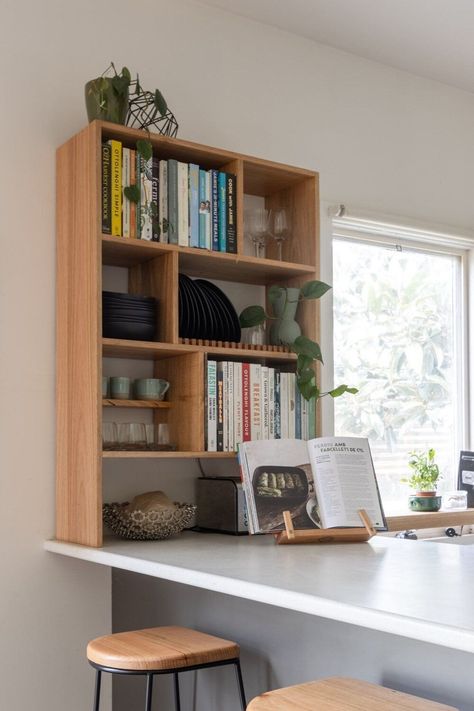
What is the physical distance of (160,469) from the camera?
2.98 meters

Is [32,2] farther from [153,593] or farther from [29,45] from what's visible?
[153,593]

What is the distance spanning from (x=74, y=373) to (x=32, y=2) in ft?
3.77

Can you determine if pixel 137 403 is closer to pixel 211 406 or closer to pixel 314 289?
pixel 211 406

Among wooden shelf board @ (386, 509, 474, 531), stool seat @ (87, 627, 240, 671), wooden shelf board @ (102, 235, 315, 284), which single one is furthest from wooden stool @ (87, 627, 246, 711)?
wooden shelf board @ (386, 509, 474, 531)

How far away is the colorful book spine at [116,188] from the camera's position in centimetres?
257

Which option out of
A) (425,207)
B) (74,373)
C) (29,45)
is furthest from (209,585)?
(425,207)

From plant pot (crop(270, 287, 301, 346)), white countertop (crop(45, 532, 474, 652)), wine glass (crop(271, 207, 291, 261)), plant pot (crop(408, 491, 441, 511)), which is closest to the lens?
white countertop (crop(45, 532, 474, 652))

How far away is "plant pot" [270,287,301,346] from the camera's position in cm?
302

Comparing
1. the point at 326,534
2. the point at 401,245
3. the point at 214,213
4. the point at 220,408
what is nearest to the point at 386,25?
the point at 401,245

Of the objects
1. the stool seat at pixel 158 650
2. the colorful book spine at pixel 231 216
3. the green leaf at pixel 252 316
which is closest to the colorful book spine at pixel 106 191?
the colorful book spine at pixel 231 216

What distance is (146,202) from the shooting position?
265 cm

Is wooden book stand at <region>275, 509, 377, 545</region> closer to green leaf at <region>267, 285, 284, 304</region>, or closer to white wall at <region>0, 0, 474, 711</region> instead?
white wall at <region>0, 0, 474, 711</region>

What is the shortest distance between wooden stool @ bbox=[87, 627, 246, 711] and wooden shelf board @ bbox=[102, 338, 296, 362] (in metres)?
0.79

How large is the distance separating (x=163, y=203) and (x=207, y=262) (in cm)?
26
